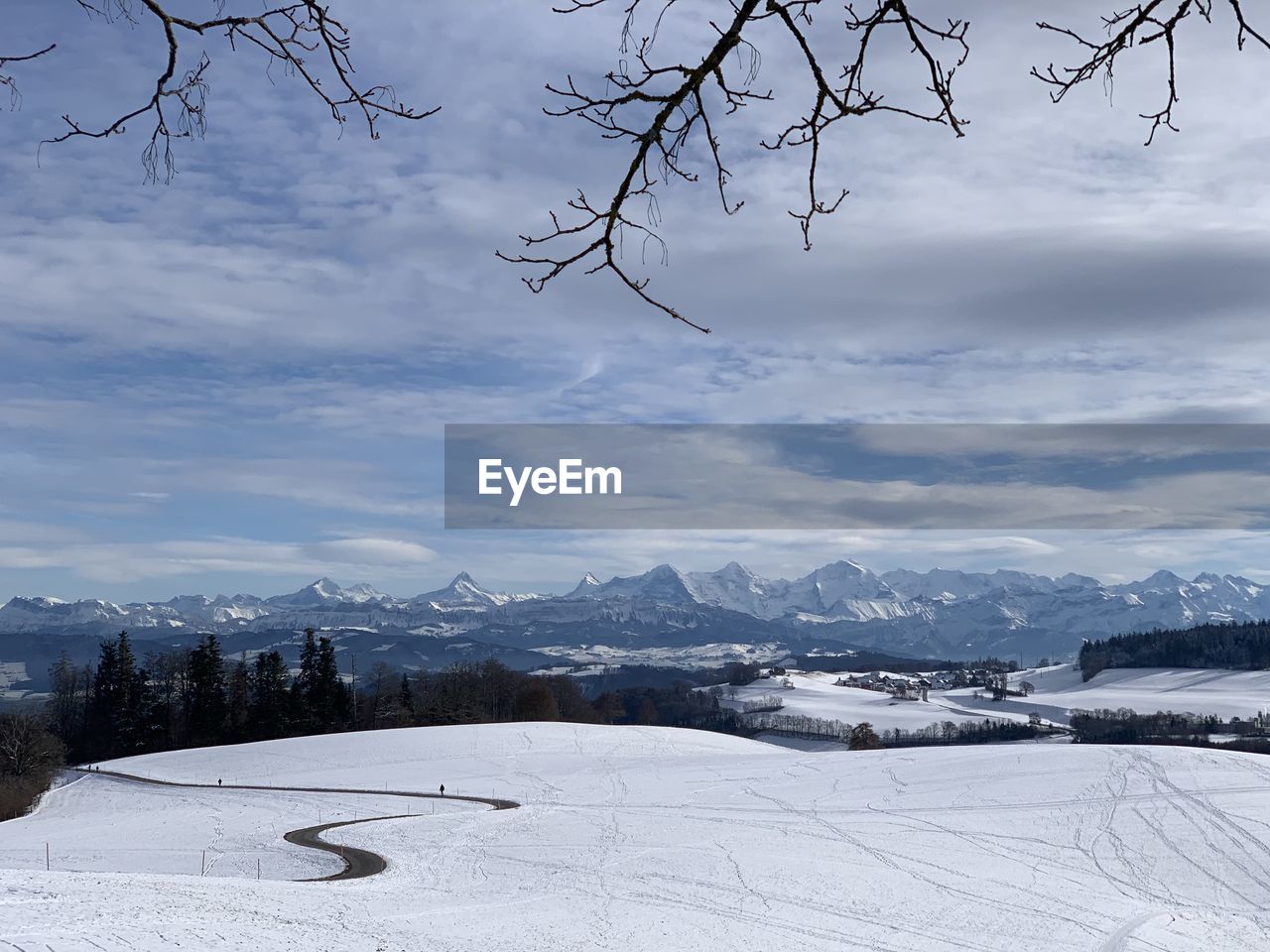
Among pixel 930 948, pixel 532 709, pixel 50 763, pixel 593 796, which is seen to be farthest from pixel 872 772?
pixel 532 709

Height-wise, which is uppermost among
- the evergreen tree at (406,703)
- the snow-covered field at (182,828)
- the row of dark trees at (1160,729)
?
the snow-covered field at (182,828)

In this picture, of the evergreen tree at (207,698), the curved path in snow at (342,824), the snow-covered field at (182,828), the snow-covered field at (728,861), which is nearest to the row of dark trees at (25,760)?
the snow-covered field at (182,828)

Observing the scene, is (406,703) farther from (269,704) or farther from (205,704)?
(205,704)

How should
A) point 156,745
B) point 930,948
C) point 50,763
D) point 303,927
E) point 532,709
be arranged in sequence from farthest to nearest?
point 532,709 < point 156,745 < point 50,763 < point 930,948 < point 303,927

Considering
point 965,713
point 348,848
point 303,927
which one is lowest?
point 965,713

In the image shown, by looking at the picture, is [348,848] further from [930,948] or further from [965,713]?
[965,713]

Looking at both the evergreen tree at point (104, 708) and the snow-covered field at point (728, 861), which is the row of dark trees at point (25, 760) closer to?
the snow-covered field at point (728, 861)
